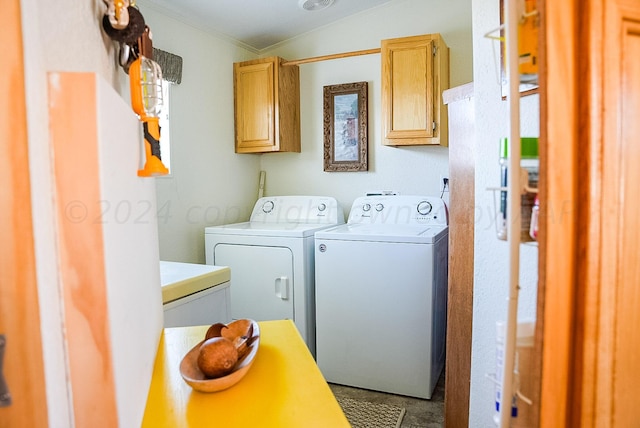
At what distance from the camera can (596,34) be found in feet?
1.61

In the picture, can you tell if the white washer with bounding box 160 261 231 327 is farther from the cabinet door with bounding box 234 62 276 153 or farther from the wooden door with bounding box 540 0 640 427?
the cabinet door with bounding box 234 62 276 153

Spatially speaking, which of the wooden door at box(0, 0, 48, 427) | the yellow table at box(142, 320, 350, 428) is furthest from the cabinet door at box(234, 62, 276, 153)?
the wooden door at box(0, 0, 48, 427)

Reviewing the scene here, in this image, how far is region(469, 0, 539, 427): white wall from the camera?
3.95 feet

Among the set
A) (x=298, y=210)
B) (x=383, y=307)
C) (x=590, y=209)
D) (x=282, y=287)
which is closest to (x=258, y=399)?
(x=590, y=209)

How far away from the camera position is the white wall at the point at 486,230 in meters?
1.20

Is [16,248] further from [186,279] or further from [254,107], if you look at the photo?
[254,107]

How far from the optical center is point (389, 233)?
2.32 m

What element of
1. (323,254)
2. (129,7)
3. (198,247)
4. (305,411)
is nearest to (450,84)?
(323,254)

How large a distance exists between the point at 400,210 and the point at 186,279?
177cm

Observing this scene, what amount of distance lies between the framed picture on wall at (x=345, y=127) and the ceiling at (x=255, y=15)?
0.53 metres

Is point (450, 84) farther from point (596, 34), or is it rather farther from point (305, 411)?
point (305, 411)

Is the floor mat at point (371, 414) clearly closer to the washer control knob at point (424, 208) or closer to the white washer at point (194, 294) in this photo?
the white washer at point (194, 294)

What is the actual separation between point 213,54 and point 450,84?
5.83 feet

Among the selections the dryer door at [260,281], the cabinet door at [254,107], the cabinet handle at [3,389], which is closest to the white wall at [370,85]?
the cabinet door at [254,107]
